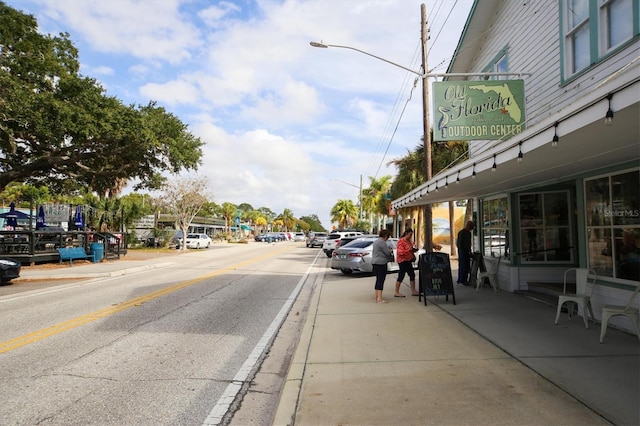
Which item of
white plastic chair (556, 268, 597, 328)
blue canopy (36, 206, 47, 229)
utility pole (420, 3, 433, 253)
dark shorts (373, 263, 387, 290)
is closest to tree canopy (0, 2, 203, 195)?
blue canopy (36, 206, 47, 229)

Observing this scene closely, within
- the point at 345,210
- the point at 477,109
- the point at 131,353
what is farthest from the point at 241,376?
the point at 345,210

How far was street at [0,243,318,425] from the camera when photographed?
4.36 metres

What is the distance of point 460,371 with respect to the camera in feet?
16.6

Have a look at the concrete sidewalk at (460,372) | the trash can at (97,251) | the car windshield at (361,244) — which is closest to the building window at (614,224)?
the concrete sidewalk at (460,372)

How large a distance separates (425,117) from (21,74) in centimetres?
1581

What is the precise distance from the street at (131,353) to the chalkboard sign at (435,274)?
308 centimetres

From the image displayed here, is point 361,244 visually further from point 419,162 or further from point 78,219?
point 78,219

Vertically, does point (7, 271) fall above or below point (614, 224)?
below

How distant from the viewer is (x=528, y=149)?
5625 mm

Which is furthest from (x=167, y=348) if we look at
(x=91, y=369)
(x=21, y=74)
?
(x=21, y=74)

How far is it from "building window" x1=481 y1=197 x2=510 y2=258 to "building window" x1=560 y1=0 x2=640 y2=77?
3731mm

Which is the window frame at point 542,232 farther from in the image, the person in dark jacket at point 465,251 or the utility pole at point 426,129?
the utility pole at point 426,129

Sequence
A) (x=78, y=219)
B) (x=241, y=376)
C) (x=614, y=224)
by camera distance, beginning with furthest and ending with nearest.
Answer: (x=78, y=219) → (x=614, y=224) → (x=241, y=376)

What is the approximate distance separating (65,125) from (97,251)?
8.45 meters
